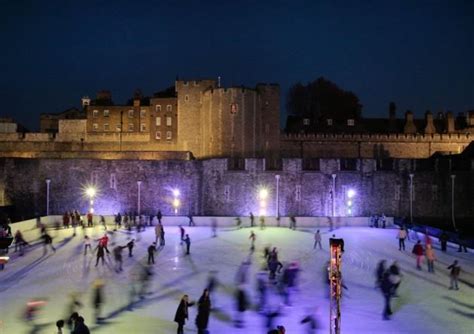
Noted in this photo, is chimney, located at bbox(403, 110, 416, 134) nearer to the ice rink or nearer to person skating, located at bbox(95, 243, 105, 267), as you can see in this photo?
the ice rink

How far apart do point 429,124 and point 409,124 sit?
1369 mm

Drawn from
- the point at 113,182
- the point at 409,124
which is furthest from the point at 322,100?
the point at 113,182

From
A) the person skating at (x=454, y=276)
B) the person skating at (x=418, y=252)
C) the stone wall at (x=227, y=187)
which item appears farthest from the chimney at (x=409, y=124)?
the person skating at (x=454, y=276)

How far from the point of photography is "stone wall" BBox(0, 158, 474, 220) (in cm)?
2683

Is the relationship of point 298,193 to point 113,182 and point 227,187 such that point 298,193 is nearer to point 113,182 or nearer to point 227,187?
point 227,187

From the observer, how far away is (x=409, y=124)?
4028cm

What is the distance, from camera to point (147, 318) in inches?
386

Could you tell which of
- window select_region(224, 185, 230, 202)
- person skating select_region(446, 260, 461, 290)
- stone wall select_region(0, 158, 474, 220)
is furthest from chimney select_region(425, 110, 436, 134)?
person skating select_region(446, 260, 461, 290)

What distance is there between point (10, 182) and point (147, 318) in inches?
788

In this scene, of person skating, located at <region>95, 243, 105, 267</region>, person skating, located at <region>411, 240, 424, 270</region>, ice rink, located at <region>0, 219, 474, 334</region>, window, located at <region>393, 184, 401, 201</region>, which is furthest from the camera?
window, located at <region>393, 184, 401, 201</region>

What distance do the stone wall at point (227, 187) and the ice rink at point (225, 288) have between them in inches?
320

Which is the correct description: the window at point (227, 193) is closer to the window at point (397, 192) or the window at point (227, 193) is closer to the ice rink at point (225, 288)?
the window at point (397, 192)

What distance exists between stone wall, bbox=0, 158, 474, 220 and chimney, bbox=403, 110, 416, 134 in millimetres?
13179

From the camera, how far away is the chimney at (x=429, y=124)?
39.5 m
